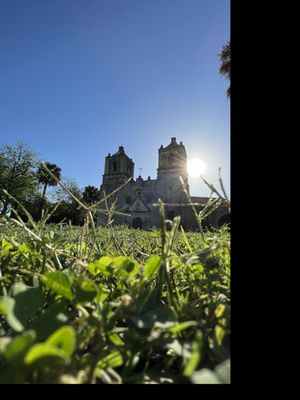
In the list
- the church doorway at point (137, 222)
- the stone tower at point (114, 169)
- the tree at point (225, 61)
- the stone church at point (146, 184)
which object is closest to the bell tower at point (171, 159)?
the stone church at point (146, 184)

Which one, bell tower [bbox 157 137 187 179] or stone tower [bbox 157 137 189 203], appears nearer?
stone tower [bbox 157 137 189 203]

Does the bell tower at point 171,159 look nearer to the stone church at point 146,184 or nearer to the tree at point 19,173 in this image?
the stone church at point 146,184

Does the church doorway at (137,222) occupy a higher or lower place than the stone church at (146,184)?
lower

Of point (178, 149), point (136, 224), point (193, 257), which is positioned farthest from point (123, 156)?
Result: point (193, 257)

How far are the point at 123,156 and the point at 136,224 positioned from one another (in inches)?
562

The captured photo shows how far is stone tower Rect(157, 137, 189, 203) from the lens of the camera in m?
41.4

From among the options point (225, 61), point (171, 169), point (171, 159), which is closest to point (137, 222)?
point (171, 169)

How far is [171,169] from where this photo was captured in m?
44.2

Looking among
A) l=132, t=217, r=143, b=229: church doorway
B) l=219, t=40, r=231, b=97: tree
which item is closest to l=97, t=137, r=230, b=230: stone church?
l=132, t=217, r=143, b=229: church doorway

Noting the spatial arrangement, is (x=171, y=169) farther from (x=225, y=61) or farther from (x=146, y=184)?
(x=225, y=61)

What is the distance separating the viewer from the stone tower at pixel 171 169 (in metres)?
41.4

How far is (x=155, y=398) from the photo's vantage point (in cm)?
33

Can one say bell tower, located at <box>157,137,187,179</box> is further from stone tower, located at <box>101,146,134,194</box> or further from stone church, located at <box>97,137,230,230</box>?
stone tower, located at <box>101,146,134,194</box>
